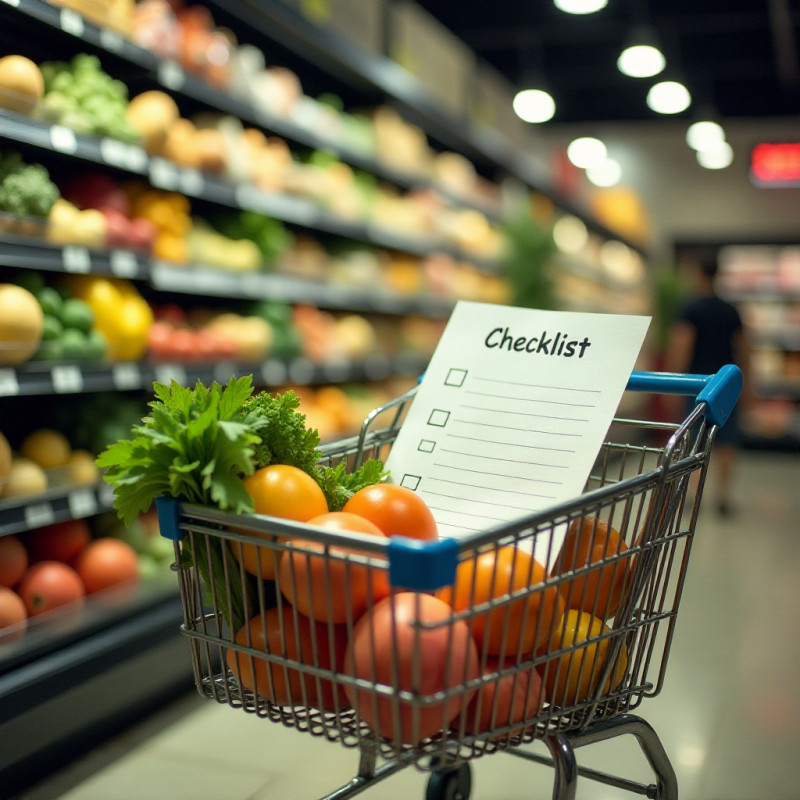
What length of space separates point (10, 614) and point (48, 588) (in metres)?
0.18

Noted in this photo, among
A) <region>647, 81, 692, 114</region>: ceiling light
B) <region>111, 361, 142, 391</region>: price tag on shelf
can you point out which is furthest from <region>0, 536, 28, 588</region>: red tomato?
<region>647, 81, 692, 114</region>: ceiling light

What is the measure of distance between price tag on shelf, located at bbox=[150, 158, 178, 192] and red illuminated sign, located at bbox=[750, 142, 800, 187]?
8.92 metres

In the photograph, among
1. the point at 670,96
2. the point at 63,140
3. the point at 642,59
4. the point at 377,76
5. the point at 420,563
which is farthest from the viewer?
the point at 670,96

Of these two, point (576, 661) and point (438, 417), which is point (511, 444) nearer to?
point (438, 417)

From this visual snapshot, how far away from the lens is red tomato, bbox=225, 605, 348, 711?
1.08 metres

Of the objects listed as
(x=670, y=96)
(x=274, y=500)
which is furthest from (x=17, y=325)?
(x=670, y=96)

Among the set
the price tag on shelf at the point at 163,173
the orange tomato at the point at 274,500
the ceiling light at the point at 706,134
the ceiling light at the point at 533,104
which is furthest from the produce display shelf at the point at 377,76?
the orange tomato at the point at 274,500

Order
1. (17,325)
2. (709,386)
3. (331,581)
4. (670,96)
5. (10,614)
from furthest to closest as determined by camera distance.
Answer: (670,96) < (17,325) < (10,614) < (709,386) < (331,581)

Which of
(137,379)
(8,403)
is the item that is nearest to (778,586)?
(137,379)

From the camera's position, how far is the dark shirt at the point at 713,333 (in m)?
5.55

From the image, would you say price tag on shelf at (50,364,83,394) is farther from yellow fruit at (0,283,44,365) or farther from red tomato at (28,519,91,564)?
red tomato at (28,519,91,564)

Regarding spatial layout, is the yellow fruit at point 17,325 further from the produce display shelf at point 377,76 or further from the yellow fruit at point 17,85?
the produce display shelf at point 377,76

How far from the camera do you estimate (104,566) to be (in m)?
2.52

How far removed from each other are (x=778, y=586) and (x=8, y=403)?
320 centimetres
